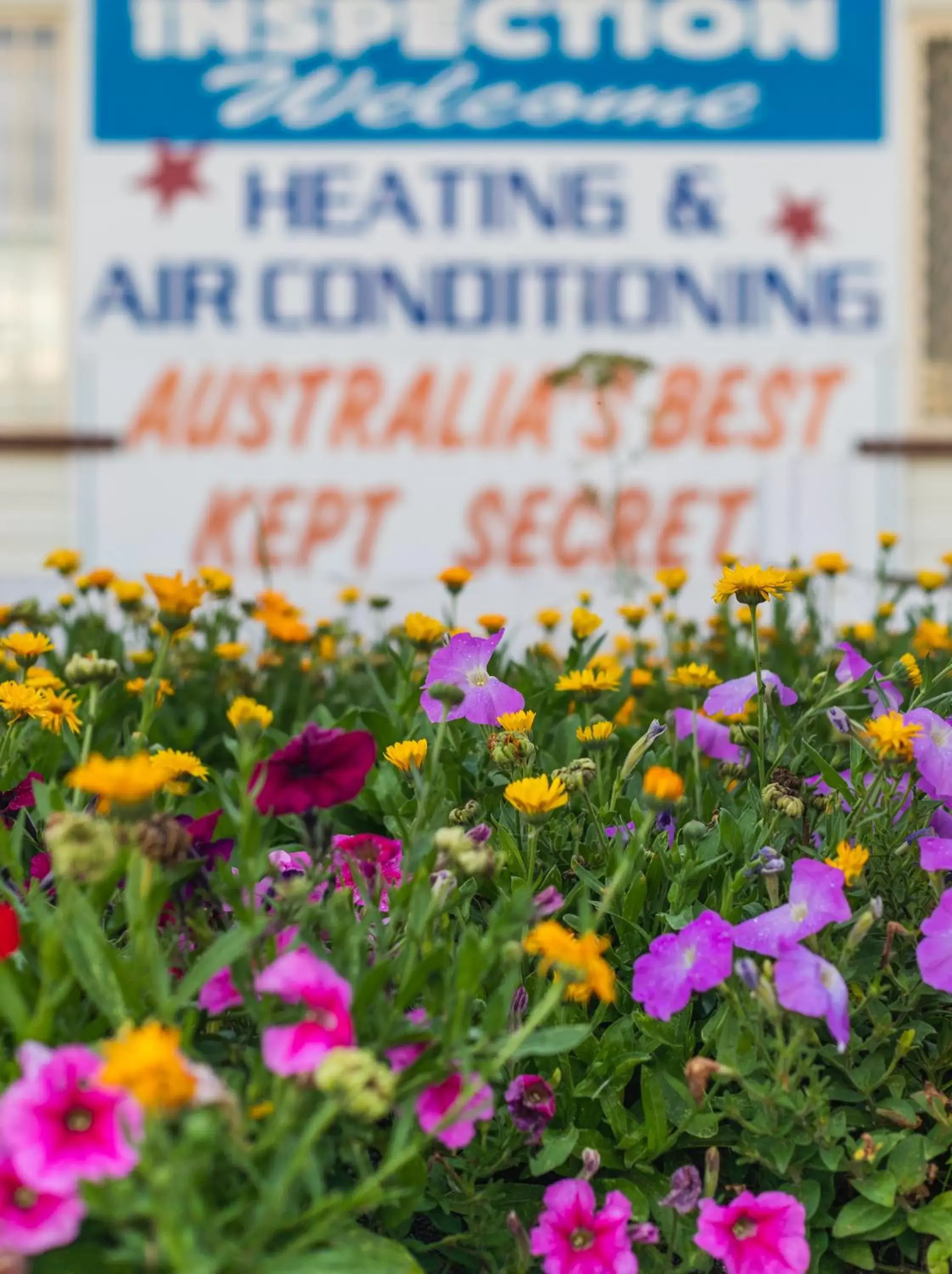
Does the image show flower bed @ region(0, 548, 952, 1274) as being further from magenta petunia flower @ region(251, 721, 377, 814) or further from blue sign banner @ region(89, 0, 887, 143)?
blue sign banner @ region(89, 0, 887, 143)

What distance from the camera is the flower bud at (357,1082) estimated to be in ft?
1.81

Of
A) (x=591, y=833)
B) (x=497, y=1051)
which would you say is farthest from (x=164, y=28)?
(x=497, y=1051)

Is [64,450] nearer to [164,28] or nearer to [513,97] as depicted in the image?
[164,28]

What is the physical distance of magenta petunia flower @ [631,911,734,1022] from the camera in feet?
2.67

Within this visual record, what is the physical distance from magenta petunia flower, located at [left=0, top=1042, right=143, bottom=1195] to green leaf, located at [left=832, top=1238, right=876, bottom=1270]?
500 mm

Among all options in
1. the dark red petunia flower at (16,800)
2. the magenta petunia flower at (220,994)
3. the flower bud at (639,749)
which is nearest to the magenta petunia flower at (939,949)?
the flower bud at (639,749)

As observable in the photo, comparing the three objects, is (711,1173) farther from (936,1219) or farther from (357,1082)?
(357,1082)

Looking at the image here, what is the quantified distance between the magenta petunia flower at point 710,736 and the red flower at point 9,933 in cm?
65

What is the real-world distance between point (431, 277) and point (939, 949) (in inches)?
185

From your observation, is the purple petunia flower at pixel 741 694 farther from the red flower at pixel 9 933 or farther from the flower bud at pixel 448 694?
the red flower at pixel 9 933

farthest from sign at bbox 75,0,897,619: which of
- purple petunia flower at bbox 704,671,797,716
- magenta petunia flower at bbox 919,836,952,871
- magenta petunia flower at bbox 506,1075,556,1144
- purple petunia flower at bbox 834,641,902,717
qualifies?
magenta petunia flower at bbox 506,1075,556,1144

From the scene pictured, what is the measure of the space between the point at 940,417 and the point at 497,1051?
5.26 m

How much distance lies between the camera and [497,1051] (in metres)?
0.67

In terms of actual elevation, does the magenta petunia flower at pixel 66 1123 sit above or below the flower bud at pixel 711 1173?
above
